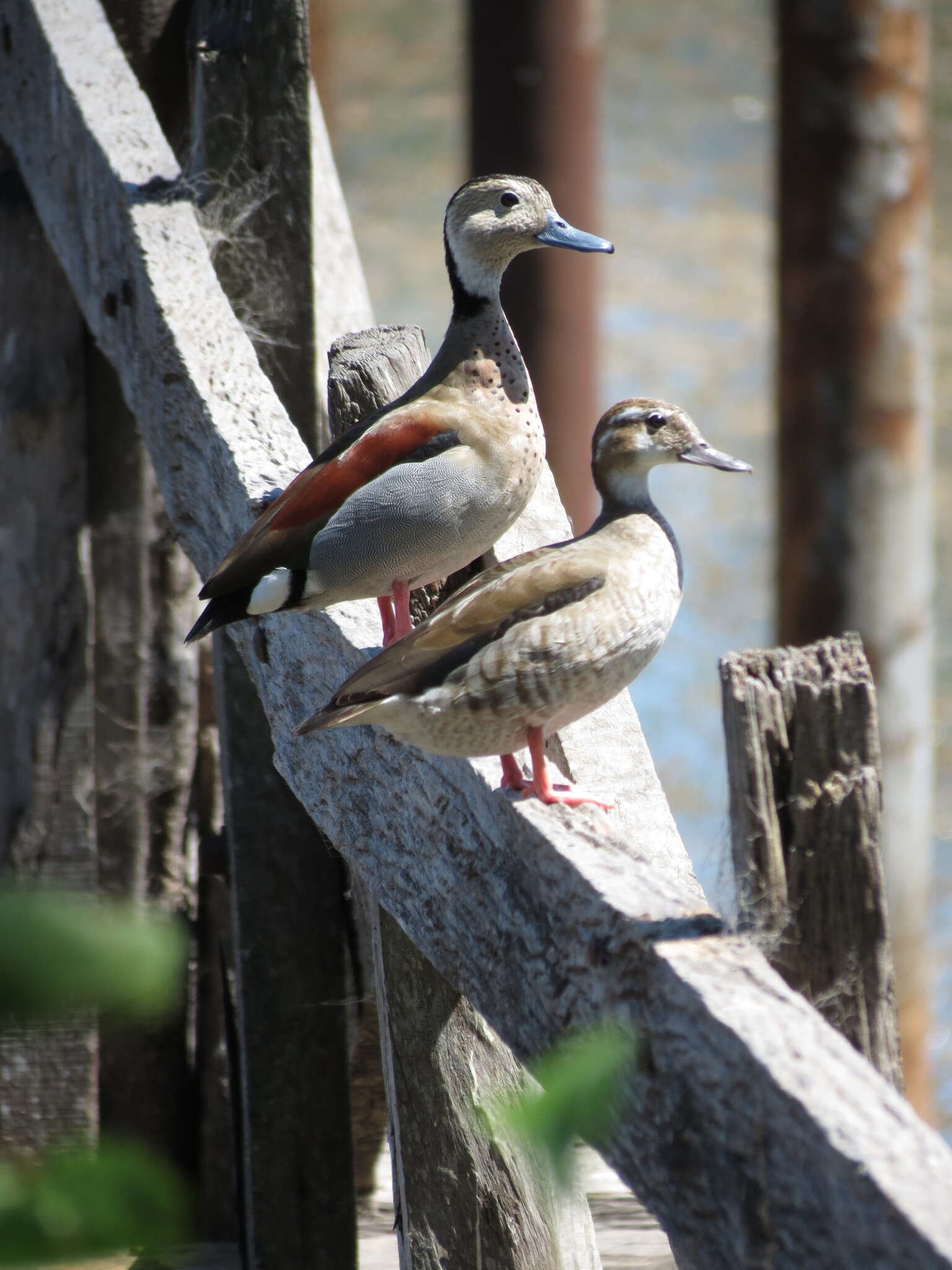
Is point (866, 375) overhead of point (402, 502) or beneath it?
overhead

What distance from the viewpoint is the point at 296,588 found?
206cm

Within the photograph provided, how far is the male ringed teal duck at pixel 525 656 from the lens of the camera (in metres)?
1.70

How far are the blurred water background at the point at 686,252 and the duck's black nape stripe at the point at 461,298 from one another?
17.3 ft

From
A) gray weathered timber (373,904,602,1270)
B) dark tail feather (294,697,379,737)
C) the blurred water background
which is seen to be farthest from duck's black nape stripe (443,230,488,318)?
the blurred water background

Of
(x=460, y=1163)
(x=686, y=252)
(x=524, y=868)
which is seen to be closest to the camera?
(x=524, y=868)

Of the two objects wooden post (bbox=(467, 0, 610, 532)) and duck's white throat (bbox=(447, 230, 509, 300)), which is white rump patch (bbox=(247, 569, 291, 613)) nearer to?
duck's white throat (bbox=(447, 230, 509, 300))

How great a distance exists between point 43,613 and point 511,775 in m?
2.20

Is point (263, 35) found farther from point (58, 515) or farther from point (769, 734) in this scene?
point (769, 734)

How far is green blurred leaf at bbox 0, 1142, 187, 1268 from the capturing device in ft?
1.79

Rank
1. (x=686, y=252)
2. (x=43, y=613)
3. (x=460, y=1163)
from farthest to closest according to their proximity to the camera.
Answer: (x=686, y=252) < (x=43, y=613) < (x=460, y=1163)

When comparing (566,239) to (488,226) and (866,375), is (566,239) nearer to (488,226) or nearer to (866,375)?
(488,226)

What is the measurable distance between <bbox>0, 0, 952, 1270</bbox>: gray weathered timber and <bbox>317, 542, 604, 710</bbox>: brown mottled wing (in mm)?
133

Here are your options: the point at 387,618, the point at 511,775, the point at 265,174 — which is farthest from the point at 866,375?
the point at 511,775

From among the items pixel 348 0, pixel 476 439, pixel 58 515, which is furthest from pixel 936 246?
pixel 476 439
